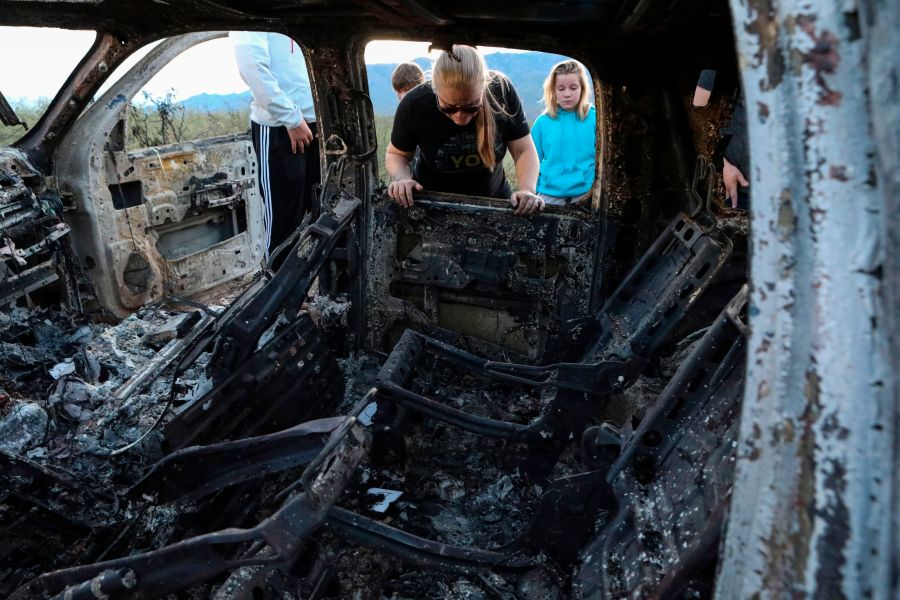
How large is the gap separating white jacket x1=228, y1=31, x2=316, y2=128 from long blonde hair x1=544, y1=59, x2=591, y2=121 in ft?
6.11

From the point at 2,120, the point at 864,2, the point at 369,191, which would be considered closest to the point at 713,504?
the point at 864,2

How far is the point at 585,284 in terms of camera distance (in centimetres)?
328

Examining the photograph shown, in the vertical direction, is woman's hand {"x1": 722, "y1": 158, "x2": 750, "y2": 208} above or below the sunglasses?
below

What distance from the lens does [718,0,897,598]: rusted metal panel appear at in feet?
2.64

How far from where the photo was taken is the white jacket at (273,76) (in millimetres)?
4473

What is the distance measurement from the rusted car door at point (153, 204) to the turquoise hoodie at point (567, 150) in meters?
2.41

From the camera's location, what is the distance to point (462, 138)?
3.55 m

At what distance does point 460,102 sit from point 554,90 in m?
2.13

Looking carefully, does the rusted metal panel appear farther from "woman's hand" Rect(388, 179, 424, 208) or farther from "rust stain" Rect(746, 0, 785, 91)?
"woman's hand" Rect(388, 179, 424, 208)

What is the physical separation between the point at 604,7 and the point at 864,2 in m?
1.97

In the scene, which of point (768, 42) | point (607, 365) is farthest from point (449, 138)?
point (768, 42)

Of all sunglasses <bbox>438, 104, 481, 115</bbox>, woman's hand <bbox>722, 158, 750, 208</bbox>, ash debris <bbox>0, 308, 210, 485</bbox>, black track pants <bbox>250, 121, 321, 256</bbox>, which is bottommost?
ash debris <bbox>0, 308, 210, 485</bbox>

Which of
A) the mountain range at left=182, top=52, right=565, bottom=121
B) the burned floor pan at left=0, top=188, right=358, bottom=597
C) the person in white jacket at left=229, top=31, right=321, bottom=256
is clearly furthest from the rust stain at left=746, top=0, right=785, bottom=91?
the mountain range at left=182, top=52, right=565, bottom=121

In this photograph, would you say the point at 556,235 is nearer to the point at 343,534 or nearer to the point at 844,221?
the point at 343,534
